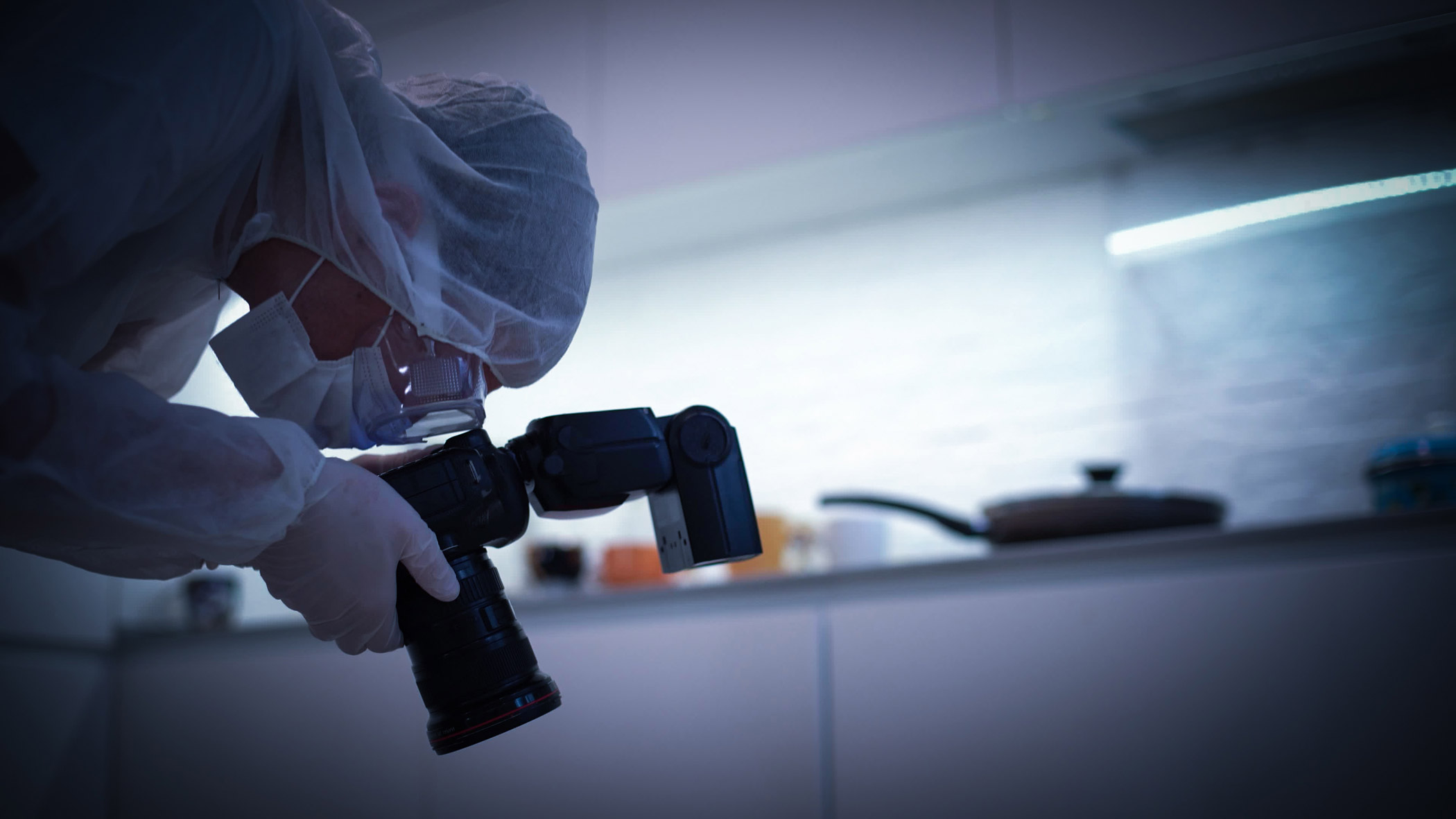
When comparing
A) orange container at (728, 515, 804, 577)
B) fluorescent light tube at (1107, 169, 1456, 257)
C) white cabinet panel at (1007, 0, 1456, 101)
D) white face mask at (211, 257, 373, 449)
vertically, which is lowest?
orange container at (728, 515, 804, 577)

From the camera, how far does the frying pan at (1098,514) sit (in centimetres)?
138

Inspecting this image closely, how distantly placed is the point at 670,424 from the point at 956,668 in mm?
788

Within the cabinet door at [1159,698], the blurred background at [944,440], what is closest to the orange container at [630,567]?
the blurred background at [944,440]

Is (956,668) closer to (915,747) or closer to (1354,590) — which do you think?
(915,747)

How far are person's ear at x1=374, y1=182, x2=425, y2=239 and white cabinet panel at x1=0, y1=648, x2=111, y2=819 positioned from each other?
143 centimetres

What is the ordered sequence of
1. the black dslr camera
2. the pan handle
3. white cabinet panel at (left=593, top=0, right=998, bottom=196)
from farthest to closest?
white cabinet panel at (left=593, top=0, right=998, bottom=196) → the pan handle → the black dslr camera

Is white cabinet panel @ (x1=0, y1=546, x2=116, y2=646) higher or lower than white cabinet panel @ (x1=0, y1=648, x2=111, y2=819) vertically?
higher

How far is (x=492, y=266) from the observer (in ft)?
2.37

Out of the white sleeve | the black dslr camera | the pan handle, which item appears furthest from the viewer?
the pan handle

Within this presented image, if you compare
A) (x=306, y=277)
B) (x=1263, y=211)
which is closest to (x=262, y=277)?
(x=306, y=277)

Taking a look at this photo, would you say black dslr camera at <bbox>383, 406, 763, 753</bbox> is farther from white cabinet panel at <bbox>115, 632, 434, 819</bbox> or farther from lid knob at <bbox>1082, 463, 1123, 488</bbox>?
white cabinet panel at <bbox>115, 632, 434, 819</bbox>

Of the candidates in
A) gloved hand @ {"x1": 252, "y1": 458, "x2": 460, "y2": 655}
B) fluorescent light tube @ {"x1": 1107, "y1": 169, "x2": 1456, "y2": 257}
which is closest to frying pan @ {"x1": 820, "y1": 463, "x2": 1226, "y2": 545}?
fluorescent light tube @ {"x1": 1107, "y1": 169, "x2": 1456, "y2": 257}

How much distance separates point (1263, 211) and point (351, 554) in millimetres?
1586

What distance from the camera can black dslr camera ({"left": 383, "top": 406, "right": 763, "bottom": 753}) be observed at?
64 cm
